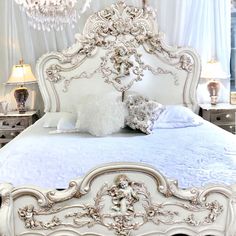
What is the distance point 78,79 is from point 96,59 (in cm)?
28

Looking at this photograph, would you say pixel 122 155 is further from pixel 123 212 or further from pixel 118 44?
pixel 118 44

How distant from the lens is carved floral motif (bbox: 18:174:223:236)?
6.28 feet

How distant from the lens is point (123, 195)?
190 centimetres

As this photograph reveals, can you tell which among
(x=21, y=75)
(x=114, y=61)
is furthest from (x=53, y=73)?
(x=114, y=61)

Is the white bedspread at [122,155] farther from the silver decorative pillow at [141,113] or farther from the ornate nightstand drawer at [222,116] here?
the ornate nightstand drawer at [222,116]

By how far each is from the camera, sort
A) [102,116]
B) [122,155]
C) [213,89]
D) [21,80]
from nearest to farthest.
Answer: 1. [122,155]
2. [102,116]
3. [21,80]
4. [213,89]

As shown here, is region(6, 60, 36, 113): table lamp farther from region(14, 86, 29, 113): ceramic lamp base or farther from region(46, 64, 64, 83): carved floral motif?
region(46, 64, 64, 83): carved floral motif

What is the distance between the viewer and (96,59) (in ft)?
13.1

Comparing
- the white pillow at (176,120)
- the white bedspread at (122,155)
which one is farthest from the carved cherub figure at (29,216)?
the white pillow at (176,120)

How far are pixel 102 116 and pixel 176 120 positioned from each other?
2.19 ft

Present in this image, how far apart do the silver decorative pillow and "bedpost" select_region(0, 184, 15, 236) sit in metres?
1.44

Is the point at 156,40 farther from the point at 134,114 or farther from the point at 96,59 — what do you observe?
the point at 134,114

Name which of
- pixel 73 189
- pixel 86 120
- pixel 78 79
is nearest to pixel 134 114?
pixel 86 120

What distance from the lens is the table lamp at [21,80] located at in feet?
12.9
